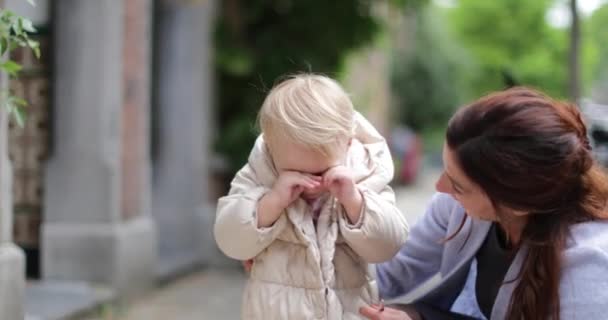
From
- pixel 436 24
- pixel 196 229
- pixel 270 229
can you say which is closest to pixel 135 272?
pixel 196 229

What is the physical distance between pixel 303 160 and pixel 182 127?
5.85 metres

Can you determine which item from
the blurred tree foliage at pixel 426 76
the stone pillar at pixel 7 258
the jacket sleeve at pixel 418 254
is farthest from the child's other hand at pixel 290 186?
the blurred tree foliage at pixel 426 76

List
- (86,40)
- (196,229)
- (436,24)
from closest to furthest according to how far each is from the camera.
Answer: (86,40)
(196,229)
(436,24)

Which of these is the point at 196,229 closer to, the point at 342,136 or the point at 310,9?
the point at 310,9

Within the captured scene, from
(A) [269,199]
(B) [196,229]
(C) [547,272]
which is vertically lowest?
(B) [196,229]

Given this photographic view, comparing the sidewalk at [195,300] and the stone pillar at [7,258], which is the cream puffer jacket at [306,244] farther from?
the sidewalk at [195,300]

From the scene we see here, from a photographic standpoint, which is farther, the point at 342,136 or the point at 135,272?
the point at 135,272

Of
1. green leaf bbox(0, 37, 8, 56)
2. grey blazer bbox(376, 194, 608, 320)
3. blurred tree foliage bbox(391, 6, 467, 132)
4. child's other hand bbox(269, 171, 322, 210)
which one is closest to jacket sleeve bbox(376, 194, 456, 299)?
grey blazer bbox(376, 194, 608, 320)

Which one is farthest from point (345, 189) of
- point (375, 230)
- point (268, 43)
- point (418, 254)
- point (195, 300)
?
point (268, 43)

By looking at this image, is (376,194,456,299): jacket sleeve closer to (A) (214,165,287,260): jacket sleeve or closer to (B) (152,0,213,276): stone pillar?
(A) (214,165,287,260): jacket sleeve

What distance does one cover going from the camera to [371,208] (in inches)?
91.6

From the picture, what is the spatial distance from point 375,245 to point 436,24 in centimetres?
2894

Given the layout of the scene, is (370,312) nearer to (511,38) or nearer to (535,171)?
(535,171)

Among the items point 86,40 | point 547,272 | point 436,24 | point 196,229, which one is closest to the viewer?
point 547,272
